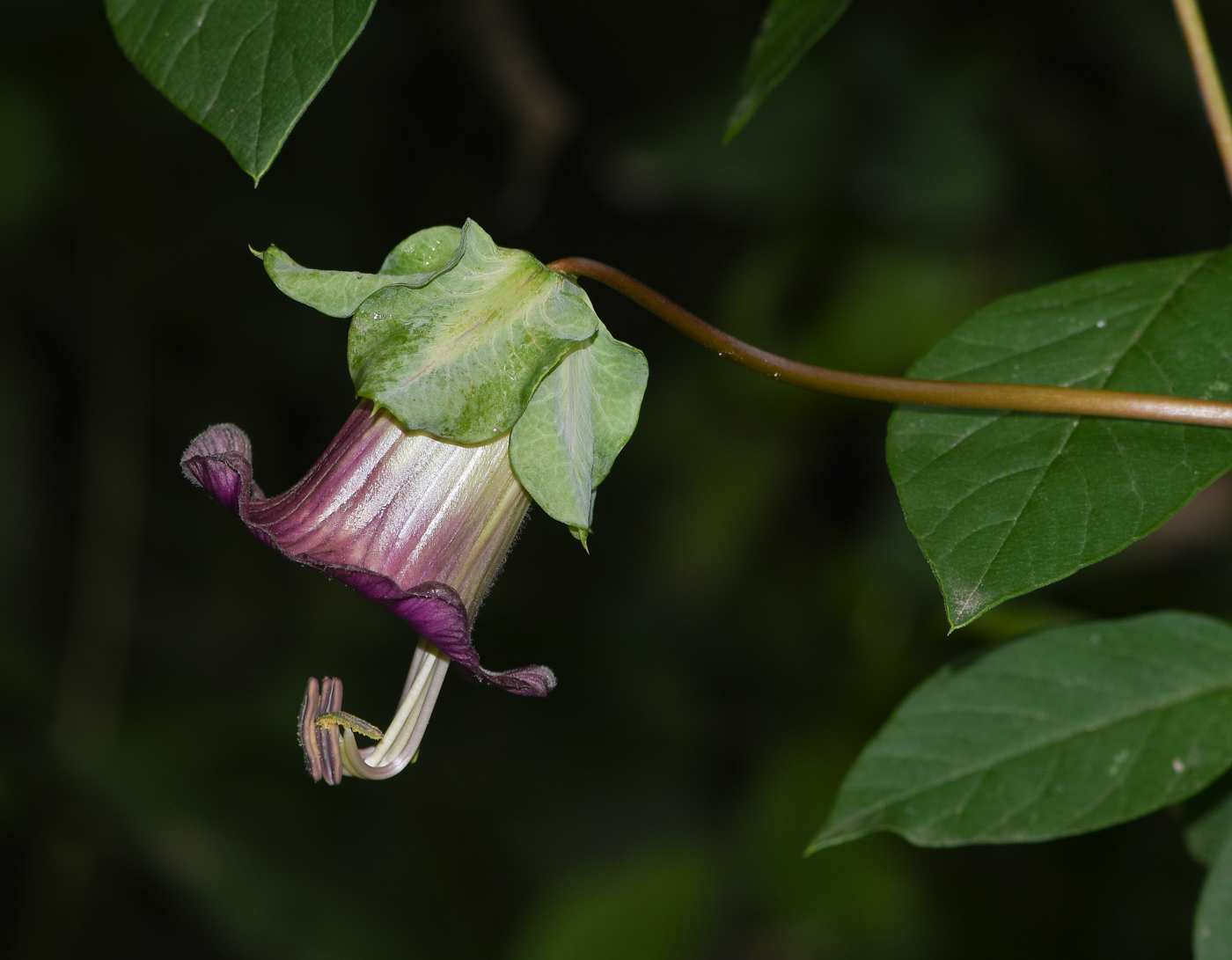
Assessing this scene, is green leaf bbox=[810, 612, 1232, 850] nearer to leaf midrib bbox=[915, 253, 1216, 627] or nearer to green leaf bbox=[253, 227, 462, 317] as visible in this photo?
leaf midrib bbox=[915, 253, 1216, 627]

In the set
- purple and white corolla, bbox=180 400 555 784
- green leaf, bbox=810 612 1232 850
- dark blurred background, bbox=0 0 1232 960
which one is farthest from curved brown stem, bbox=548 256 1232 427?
dark blurred background, bbox=0 0 1232 960

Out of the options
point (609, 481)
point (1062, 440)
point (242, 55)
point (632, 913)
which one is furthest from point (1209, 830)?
point (609, 481)

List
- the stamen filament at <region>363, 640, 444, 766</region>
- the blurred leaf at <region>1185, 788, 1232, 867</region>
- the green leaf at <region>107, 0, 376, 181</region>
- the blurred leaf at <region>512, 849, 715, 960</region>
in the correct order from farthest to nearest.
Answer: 1. the blurred leaf at <region>512, 849, 715, 960</region>
2. the blurred leaf at <region>1185, 788, 1232, 867</region>
3. the stamen filament at <region>363, 640, 444, 766</region>
4. the green leaf at <region>107, 0, 376, 181</region>

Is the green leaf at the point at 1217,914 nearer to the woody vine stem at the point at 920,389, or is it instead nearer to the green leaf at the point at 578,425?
the woody vine stem at the point at 920,389

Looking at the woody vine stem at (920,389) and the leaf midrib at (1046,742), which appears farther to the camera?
the leaf midrib at (1046,742)

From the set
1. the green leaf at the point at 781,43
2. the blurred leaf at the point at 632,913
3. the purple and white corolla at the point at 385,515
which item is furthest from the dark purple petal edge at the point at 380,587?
the blurred leaf at the point at 632,913

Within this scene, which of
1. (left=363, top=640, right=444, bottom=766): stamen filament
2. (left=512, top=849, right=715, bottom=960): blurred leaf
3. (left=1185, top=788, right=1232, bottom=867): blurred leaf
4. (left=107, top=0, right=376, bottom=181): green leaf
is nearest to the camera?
(left=107, top=0, right=376, bottom=181): green leaf
